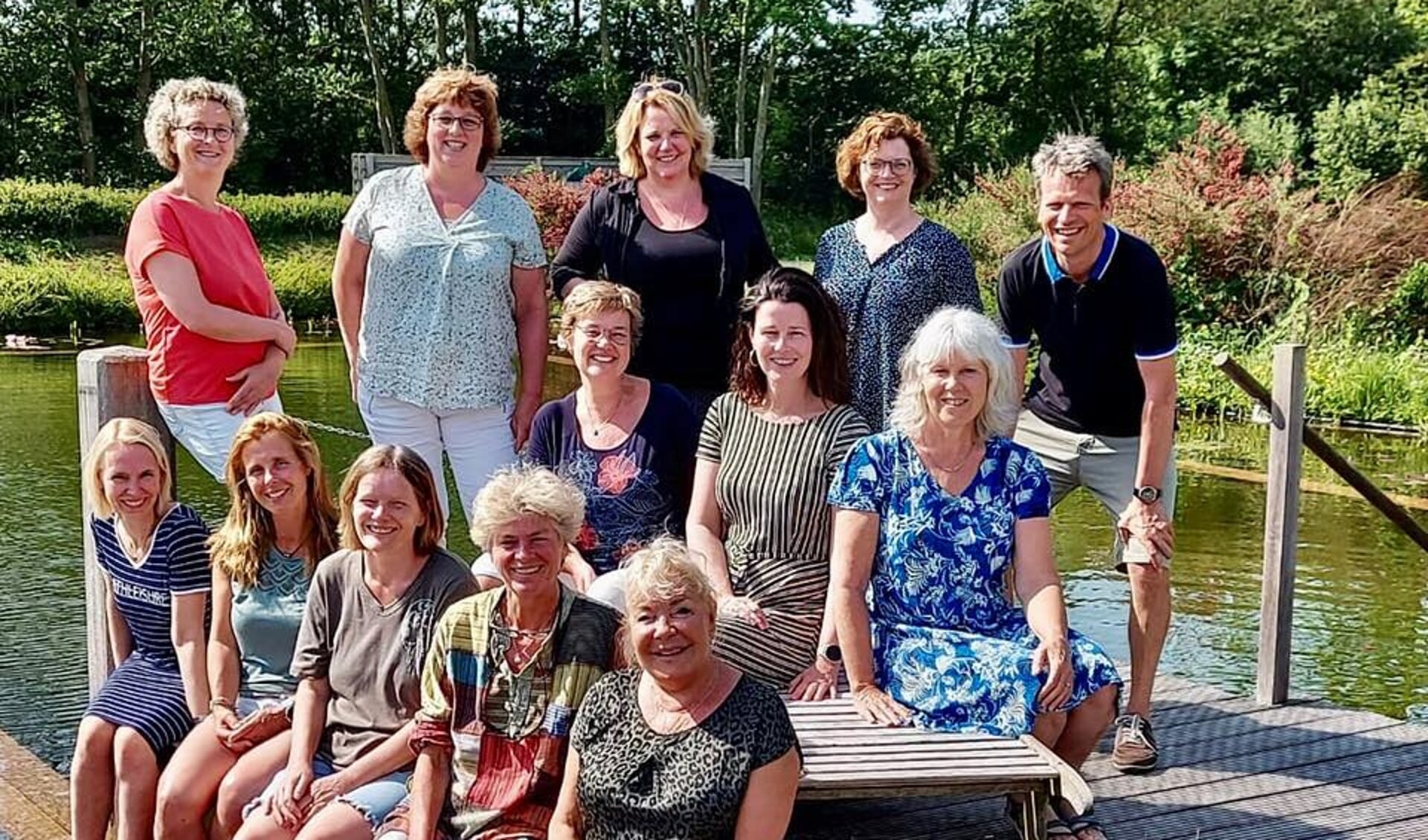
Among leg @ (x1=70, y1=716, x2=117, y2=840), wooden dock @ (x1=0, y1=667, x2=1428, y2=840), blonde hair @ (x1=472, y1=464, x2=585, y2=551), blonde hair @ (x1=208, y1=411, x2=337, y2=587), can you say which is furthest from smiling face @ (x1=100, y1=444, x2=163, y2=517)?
wooden dock @ (x1=0, y1=667, x2=1428, y2=840)

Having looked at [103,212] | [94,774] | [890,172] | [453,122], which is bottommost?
[94,774]

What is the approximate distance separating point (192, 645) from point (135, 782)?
1.17ft

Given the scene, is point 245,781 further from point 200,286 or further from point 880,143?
point 880,143

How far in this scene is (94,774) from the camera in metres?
3.84

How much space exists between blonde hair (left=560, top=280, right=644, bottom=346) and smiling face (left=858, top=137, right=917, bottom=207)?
863 mm

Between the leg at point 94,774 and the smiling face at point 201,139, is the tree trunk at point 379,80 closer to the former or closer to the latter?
the smiling face at point 201,139

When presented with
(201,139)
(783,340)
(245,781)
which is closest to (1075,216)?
(783,340)

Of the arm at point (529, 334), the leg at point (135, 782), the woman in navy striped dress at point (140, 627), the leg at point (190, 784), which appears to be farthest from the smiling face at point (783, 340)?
the leg at point (135, 782)

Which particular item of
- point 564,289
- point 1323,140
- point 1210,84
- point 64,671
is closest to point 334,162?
point 1210,84

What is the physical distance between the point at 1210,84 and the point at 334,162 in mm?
19347

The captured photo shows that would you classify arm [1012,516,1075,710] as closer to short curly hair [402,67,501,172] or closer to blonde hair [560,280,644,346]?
blonde hair [560,280,644,346]

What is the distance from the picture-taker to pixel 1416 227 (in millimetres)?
17203

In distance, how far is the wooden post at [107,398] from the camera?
4.27 metres

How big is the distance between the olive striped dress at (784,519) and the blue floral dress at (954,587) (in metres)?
0.21
